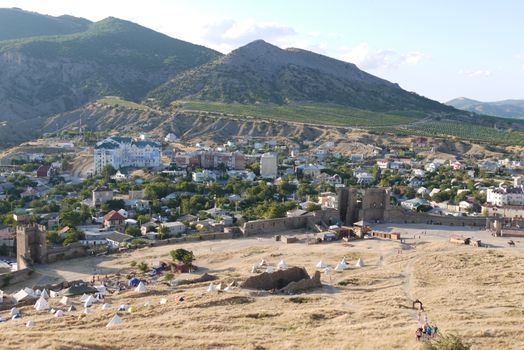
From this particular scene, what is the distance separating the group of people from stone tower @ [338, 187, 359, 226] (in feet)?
80.6

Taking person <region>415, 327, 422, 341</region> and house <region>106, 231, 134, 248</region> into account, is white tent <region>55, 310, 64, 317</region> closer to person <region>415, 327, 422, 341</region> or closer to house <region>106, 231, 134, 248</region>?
person <region>415, 327, 422, 341</region>

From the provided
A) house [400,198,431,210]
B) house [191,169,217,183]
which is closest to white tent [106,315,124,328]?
house [400,198,431,210]

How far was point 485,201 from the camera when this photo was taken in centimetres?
6119

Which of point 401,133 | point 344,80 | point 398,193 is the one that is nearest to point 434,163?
point 398,193

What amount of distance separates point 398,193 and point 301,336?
49086 mm

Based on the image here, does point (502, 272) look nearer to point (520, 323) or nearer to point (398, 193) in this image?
point (520, 323)

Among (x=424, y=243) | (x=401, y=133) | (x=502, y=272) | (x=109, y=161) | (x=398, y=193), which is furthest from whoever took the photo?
(x=401, y=133)

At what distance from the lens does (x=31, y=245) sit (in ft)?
116

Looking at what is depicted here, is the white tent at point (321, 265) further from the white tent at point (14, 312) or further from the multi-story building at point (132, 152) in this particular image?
the multi-story building at point (132, 152)

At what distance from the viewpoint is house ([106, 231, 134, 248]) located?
135 ft

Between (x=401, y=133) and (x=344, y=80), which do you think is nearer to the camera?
(x=401, y=133)

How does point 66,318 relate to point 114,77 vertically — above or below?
below

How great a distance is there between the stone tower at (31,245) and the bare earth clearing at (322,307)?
144 cm

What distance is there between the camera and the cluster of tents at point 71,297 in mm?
23266
